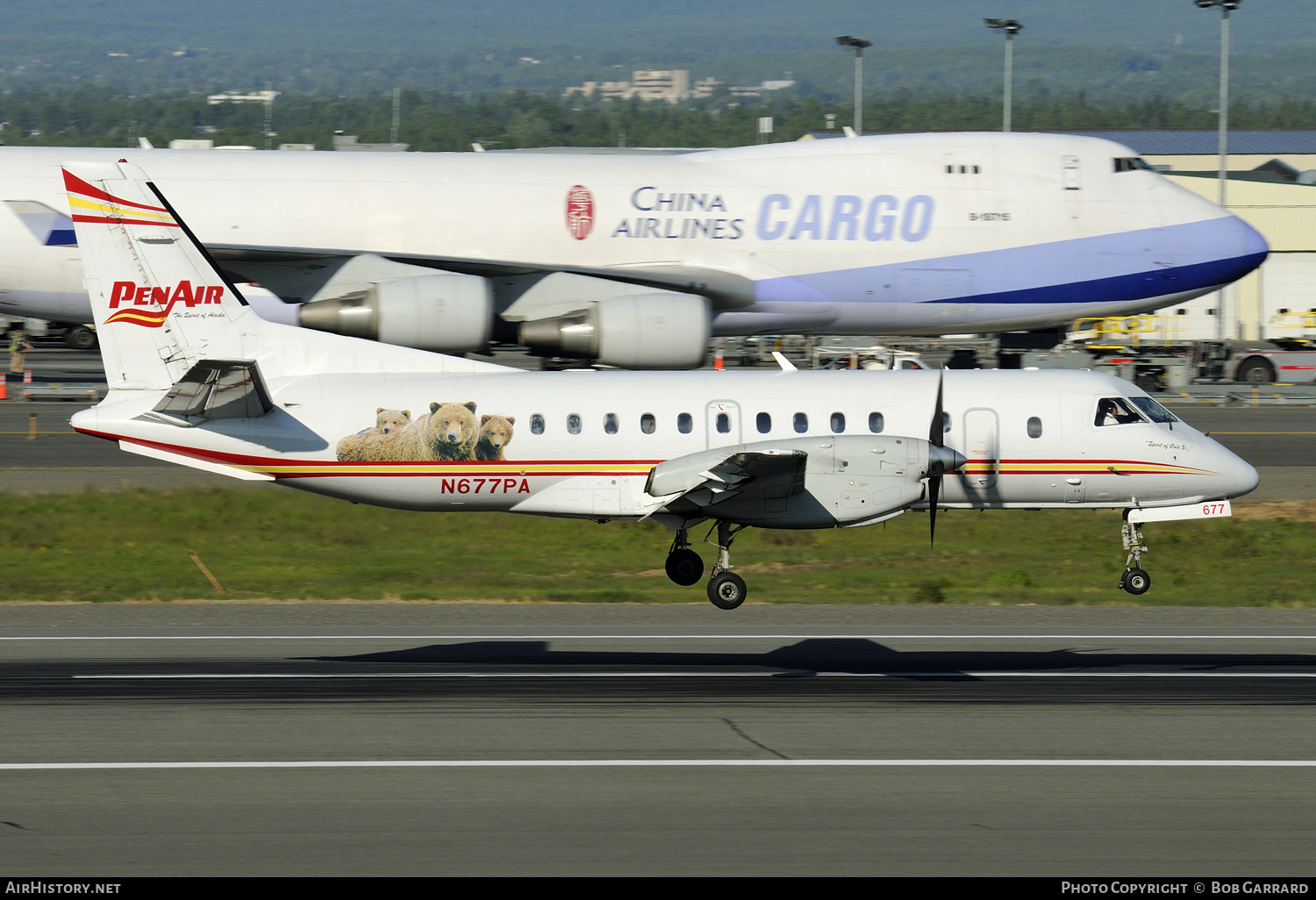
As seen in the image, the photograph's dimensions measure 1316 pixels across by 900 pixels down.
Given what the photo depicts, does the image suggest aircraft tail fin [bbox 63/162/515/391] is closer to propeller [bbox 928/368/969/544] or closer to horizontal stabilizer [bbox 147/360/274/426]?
horizontal stabilizer [bbox 147/360/274/426]

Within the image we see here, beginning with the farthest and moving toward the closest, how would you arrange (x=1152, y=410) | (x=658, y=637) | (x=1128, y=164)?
(x=1128, y=164) < (x=1152, y=410) < (x=658, y=637)

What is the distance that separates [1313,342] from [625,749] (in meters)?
54.4

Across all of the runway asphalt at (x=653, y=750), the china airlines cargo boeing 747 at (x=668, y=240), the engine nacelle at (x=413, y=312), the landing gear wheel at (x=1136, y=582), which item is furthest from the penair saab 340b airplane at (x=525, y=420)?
the china airlines cargo boeing 747 at (x=668, y=240)

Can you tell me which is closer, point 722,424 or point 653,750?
point 653,750

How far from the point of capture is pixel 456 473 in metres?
25.3

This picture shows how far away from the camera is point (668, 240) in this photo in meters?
37.6

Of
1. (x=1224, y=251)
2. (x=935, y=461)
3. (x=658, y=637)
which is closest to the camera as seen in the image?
(x=658, y=637)

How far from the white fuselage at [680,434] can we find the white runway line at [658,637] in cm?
294

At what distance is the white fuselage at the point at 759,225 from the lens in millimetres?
36812

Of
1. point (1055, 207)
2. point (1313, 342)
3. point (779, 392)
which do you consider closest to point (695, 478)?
point (779, 392)

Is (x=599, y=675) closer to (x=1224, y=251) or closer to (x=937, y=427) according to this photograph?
(x=937, y=427)

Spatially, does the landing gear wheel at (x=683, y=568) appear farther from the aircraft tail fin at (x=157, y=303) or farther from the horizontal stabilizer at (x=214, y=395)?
the horizontal stabilizer at (x=214, y=395)

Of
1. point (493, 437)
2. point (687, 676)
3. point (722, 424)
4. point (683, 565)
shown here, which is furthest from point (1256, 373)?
point (687, 676)

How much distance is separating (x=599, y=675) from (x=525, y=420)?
22.6 feet
